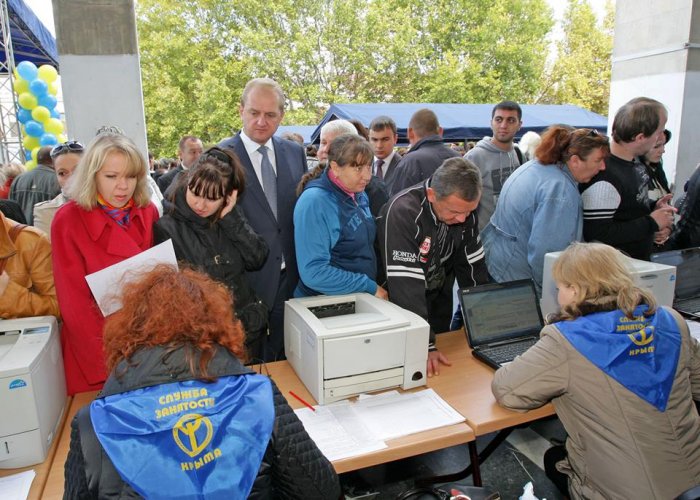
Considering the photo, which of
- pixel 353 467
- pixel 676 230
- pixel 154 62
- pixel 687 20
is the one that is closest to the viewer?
pixel 353 467

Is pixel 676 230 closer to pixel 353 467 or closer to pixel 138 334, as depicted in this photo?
pixel 353 467

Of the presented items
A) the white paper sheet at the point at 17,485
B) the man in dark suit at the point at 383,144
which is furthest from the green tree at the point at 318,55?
the white paper sheet at the point at 17,485

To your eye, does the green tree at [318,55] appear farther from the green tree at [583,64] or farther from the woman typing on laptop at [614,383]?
the woman typing on laptop at [614,383]

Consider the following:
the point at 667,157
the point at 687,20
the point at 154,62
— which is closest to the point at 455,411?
the point at 667,157

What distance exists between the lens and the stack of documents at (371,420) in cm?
143

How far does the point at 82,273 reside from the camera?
163 cm

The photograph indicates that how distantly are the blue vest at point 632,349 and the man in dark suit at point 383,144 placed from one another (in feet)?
8.23

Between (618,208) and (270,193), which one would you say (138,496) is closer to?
(270,193)

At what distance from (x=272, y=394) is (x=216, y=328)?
19 cm

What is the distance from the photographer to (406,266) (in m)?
1.91

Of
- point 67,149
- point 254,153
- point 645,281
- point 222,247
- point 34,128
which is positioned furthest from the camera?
point 34,128

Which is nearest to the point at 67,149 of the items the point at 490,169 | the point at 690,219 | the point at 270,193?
the point at 270,193

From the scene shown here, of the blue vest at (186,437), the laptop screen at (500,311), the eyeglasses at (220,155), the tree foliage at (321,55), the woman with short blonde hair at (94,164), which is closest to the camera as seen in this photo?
the blue vest at (186,437)

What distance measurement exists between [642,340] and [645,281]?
776 millimetres
